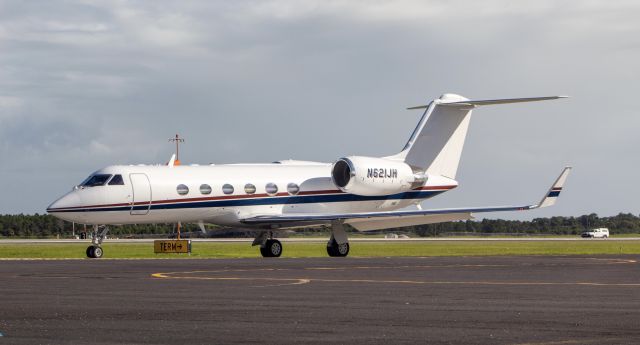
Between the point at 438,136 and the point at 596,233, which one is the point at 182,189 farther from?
the point at 596,233

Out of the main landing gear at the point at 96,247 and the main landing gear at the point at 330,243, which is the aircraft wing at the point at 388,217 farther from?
the main landing gear at the point at 96,247

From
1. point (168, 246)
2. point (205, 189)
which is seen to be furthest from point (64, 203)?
point (168, 246)

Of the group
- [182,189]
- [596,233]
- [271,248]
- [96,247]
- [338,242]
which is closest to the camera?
[96,247]

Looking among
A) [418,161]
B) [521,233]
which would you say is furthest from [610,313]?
[521,233]

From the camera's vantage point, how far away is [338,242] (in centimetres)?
4897

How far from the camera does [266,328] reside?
15109mm

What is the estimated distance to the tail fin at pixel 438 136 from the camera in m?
52.4

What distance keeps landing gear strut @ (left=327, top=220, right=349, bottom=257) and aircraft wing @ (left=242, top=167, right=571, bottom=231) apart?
69 cm

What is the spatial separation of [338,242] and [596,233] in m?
85.2

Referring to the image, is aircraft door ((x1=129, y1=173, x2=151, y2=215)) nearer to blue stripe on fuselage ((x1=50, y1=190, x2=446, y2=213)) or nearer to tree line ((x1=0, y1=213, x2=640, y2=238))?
blue stripe on fuselage ((x1=50, y1=190, x2=446, y2=213))

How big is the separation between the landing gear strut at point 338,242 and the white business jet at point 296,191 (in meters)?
0.04

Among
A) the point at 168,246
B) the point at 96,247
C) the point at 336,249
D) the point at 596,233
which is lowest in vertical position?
the point at 596,233

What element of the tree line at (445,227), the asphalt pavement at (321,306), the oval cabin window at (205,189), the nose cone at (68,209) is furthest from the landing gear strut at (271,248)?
the tree line at (445,227)

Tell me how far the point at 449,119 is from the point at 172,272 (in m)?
25.1
